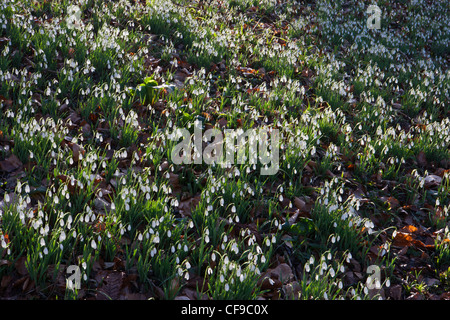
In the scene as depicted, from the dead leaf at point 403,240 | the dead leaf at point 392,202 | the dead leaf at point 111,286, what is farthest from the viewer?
the dead leaf at point 392,202

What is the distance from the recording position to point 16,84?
404 centimetres

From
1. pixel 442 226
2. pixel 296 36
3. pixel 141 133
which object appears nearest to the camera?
pixel 442 226

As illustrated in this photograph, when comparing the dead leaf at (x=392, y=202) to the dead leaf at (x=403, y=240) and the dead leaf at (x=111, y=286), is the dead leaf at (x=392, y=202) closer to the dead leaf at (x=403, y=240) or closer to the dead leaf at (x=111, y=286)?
the dead leaf at (x=403, y=240)

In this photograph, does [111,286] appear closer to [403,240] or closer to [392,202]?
[403,240]

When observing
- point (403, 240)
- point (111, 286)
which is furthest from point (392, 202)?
point (111, 286)

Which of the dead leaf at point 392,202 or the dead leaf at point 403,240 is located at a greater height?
the dead leaf at point 392,202

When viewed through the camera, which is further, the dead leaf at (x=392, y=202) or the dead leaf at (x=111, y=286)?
the dead leaf at (x=392, y=202)

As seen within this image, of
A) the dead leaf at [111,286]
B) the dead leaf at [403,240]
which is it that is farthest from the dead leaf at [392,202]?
the dead leaf at [111,286]

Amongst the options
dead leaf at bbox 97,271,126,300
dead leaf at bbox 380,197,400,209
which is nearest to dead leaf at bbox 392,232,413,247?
dead leaf at bbox 380,197,400,209
